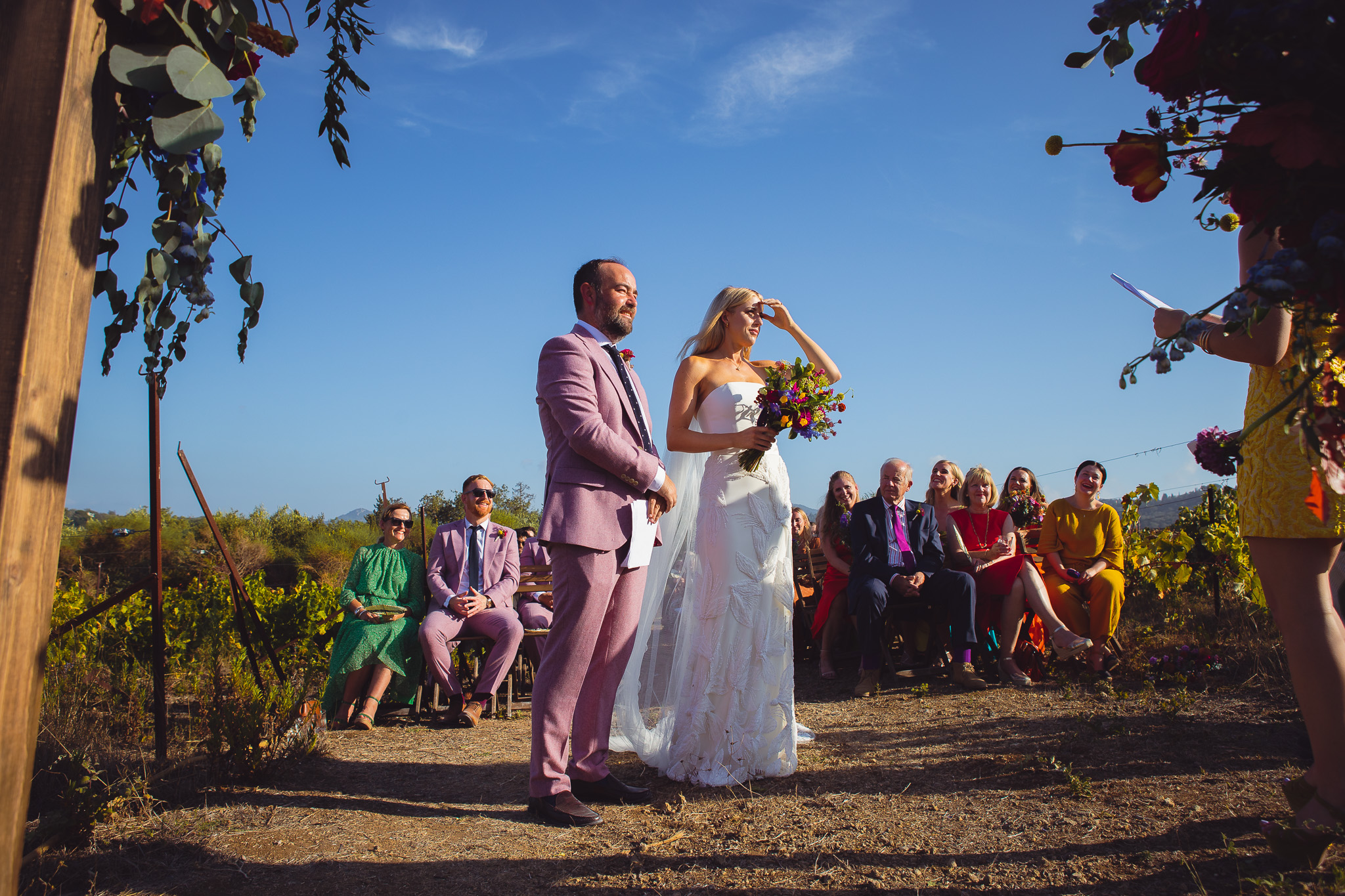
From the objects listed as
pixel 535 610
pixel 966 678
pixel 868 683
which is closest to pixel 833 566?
pixel 868 683

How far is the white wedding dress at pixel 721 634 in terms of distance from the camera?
3.85 m

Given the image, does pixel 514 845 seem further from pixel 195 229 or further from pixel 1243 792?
pixel 1243 792

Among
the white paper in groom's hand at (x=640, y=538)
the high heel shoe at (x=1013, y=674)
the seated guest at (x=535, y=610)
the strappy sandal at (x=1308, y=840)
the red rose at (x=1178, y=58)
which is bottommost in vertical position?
the strappy sandal at (x=1308, y=840)

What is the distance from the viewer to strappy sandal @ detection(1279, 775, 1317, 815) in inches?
89.3

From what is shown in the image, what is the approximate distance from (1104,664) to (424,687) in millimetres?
5394

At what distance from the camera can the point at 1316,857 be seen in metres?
2.13

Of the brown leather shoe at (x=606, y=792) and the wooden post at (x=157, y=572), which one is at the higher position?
the wooden post at (x=157, y=572)

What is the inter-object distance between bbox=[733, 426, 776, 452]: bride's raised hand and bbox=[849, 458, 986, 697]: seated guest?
283 centimetres

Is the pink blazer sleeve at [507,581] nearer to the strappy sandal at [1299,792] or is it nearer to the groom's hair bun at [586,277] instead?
the groom's hair bun at [586,277]

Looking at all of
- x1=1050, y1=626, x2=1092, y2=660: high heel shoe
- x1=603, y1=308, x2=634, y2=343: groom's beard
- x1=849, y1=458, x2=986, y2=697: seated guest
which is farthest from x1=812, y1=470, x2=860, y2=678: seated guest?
x1=603, y1=308, x2=634, y2=343: groom's beard

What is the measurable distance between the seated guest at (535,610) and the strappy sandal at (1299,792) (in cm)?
491

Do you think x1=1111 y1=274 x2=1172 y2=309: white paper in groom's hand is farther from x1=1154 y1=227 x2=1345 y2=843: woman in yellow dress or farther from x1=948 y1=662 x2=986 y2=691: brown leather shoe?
x1=948 y1=662 x2=986 y2=691: brown leather shoe

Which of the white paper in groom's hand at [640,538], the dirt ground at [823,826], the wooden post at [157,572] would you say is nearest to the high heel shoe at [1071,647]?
the dirt ground at [823,826]

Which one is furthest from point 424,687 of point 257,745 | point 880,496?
point 880,496
